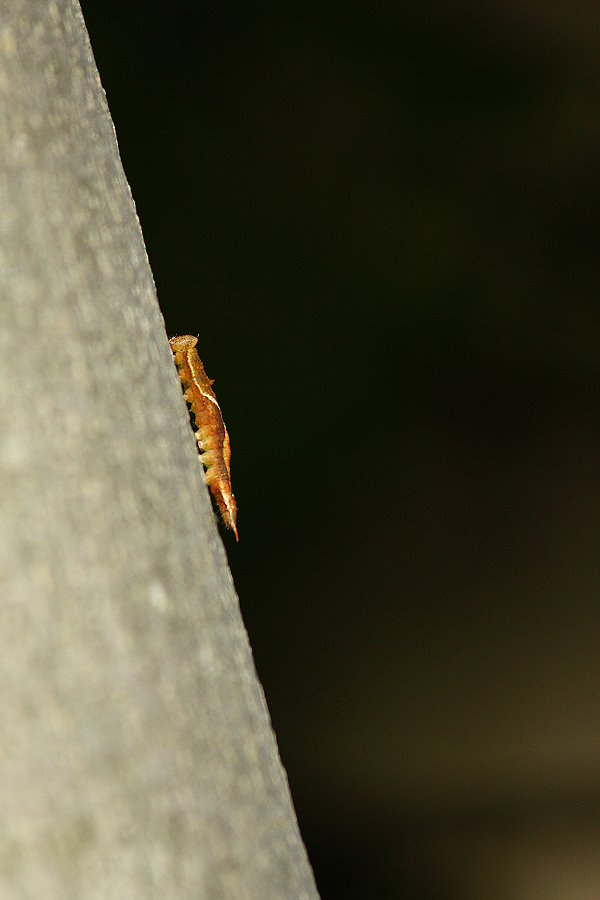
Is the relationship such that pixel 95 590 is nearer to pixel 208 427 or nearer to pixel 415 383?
A: pixel 208 427

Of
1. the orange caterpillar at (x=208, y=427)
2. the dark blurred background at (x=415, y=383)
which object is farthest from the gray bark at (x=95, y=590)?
the dark blurred background at (x=415, y=383)

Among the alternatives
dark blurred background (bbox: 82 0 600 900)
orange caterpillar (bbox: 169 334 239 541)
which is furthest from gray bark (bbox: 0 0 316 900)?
dark blurred background (bbox: 82 0 600 900)

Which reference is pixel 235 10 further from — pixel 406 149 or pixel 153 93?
pixel 406 149

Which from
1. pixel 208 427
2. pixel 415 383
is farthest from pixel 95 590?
pixel 415 383

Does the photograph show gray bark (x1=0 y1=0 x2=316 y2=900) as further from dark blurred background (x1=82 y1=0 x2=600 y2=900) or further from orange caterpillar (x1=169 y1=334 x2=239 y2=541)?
dark blurred background (x1=82 y1=0 x2=600 y2=900)

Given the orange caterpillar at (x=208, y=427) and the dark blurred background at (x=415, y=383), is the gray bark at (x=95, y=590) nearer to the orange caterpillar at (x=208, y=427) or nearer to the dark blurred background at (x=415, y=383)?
the orange caterpillar at (x=208, y=427)

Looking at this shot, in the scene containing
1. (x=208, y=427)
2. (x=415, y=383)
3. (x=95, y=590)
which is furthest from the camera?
(x=415, y=383)

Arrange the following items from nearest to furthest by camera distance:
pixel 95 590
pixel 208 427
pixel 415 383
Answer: pixel 95 590
pixel 208 427
pixel 415 383

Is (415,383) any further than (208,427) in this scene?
Yes
